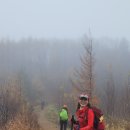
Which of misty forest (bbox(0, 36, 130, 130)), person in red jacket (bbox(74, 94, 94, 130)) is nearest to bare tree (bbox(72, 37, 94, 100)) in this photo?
misty forest (bbox(0, 36, 130, 130))

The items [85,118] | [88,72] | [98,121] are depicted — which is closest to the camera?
[98,121]

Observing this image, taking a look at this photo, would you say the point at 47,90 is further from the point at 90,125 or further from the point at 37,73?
the point at 90,125

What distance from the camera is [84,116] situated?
660 centimetres

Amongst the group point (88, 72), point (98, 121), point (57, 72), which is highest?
point (98, 121)

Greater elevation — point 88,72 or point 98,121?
point 98,121

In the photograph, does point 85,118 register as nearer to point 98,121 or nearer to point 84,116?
point 84,116

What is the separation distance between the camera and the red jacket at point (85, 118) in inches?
253

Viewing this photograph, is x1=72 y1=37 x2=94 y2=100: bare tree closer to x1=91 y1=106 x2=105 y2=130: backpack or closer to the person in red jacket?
the person in red jacket

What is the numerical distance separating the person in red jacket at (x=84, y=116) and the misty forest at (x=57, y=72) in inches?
690

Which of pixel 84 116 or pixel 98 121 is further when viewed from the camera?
pixel 84 116

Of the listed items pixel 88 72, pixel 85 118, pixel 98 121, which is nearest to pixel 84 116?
pixel 85 118

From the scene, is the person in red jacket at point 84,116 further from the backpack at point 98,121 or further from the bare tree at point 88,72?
the bare tree at point 88,72

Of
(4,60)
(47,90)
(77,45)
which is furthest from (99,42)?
(47,90)

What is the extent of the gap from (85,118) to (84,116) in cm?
4
